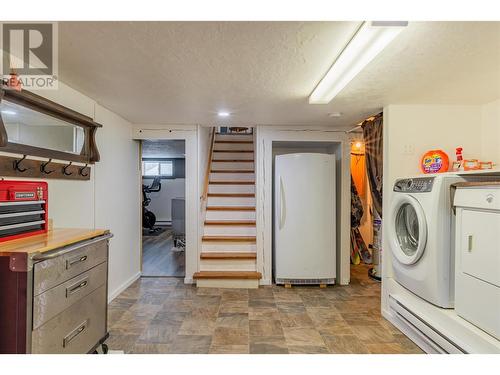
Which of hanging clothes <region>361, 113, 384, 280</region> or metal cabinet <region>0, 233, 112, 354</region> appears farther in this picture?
hanging clothes <region>361, 113, 384, 280</region>

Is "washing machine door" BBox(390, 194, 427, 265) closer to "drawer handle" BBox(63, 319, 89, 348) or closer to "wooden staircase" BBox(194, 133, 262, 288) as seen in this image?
"wooden staircase" BBox(194, 133, 262, 288)

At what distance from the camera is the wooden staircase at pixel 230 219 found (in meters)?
3.46

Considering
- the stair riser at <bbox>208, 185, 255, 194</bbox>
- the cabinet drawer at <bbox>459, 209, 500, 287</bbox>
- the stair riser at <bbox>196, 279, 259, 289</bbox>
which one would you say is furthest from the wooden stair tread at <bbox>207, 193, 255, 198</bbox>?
the cabinet drawer at <bbox>459, 209, 500, 287</bbox>

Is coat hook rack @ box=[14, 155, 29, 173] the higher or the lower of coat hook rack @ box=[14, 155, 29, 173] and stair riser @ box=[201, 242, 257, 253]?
the higher

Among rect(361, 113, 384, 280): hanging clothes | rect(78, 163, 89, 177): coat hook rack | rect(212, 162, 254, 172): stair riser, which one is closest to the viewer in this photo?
rect(78, 163, 89, 177): coat hook rack

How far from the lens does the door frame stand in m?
3.57

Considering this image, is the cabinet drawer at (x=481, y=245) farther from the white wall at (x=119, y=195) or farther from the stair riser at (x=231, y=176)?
the stair riser at (x=231, y=176)

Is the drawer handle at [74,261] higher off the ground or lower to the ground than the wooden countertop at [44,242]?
lower

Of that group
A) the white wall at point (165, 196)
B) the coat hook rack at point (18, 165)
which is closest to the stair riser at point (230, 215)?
the coat hook rack at point (18, 165)

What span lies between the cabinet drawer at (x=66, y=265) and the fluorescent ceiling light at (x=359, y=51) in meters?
1.93

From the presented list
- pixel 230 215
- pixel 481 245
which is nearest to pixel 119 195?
pixel 230 215

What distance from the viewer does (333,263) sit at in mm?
3508

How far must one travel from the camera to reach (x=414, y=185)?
223 centimetres

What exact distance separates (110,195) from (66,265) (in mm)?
1665
